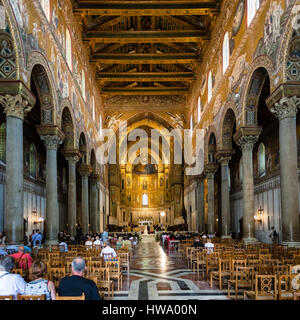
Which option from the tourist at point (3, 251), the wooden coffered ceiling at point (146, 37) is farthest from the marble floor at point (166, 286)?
the wooden coffered ceiling at point (146, 37)

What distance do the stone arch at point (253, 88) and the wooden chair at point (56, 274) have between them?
42.2 ft

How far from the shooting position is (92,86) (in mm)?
35750

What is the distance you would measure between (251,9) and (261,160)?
13.7m

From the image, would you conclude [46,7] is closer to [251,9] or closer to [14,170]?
[14,170]

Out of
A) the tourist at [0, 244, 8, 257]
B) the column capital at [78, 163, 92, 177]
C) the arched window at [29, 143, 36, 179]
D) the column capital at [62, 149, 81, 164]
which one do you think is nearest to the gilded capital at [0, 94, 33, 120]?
the tourist at [0, 244, 8, 257]

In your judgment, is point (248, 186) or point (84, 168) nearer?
point (248, 186)

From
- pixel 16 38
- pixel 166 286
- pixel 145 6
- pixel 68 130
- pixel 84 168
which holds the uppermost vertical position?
pixel 145 6

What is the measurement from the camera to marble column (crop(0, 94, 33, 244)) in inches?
527

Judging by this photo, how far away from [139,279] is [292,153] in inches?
316

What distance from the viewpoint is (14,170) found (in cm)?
1366

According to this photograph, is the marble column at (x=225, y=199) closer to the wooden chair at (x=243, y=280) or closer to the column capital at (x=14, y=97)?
the column capital at (x=14, y=97)

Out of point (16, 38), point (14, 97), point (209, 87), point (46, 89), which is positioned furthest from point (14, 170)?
point (209, 87)

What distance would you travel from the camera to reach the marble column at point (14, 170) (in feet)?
43.9

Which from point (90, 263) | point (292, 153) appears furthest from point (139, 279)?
point (292, 153)
